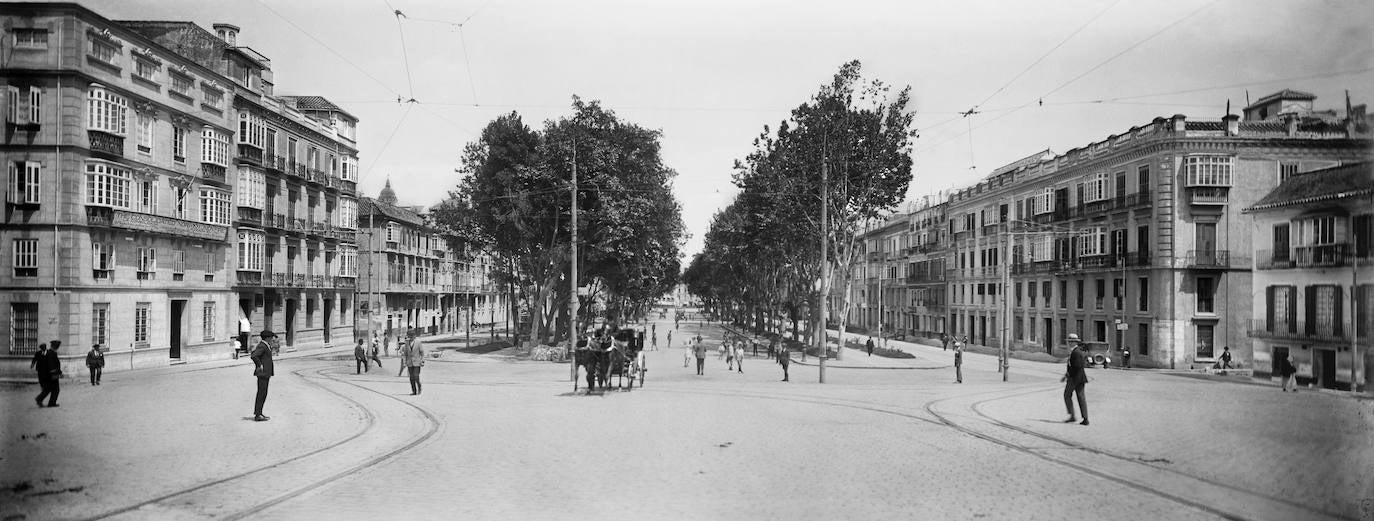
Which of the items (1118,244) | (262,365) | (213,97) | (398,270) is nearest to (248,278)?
(262,365)

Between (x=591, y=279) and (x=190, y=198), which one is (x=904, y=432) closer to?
(x=190, y=198)

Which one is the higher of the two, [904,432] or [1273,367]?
[1273,367]

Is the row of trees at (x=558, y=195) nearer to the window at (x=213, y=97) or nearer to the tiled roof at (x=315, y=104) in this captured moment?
the tiled roof at (x=315, y=104)

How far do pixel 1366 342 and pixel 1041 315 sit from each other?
3356 centimetres

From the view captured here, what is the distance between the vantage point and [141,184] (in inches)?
295

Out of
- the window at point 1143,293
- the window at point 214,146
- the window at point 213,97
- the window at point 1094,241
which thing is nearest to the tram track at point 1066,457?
the window at point 1143,293

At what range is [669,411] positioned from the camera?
1596 centimetres

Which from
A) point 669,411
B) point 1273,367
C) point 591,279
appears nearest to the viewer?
point 1273,367

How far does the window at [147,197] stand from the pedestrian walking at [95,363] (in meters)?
1.43

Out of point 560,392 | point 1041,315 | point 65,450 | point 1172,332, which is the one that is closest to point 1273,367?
point 65,450

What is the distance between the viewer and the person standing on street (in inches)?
381

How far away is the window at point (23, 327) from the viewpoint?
6.85m

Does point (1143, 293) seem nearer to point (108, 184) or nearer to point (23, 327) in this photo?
point (108, 184)

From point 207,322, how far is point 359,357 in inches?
215
